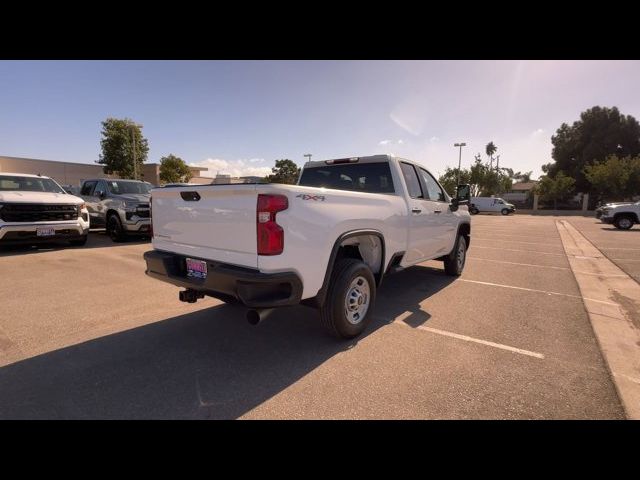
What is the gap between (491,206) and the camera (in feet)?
125

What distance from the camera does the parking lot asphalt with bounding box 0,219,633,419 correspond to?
2.37 meters

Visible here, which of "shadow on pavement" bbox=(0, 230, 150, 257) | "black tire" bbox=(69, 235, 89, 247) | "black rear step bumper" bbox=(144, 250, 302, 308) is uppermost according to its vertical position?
"black rear step bumper" bbox=(144, 250, 302, 308)

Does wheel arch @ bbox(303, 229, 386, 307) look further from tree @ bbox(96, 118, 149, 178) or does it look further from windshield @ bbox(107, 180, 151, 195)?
tree @ bbox(96, 118, 149, 178)

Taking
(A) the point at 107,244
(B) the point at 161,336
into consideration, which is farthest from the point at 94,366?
(A) the point at 107,244

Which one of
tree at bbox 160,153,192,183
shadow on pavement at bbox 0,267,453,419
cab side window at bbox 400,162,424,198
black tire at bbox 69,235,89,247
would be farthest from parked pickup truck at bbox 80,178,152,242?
tree at bbox 160,153,192,183

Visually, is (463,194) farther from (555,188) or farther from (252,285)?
(555,188)

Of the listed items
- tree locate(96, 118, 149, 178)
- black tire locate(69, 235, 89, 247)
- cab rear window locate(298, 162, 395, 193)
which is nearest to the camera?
cab rear window locate(298, 162, 395, 193)

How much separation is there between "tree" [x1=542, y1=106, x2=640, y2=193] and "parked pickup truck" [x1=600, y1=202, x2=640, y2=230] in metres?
36.1

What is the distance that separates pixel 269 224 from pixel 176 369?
154cm

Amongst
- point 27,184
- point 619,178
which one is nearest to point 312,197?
point 27,184

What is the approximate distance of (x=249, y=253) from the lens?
8.90ft

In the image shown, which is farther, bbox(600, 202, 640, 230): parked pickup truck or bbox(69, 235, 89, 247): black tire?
bbox(600, 202, 640, 230): parked pickup truck
